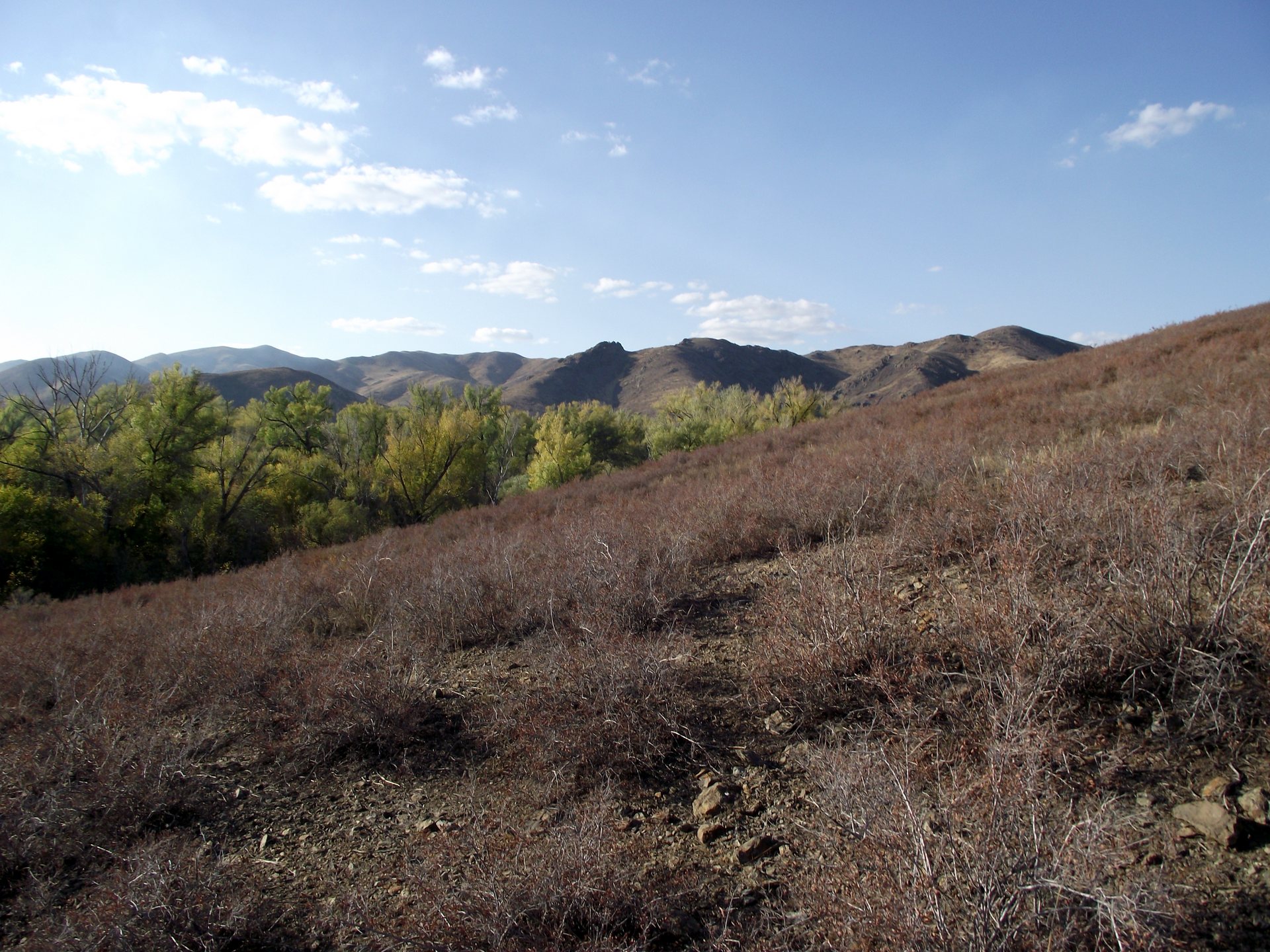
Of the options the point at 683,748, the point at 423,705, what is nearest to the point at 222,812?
the point at 423,705

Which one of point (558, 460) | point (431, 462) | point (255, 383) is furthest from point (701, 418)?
point (255, 383)

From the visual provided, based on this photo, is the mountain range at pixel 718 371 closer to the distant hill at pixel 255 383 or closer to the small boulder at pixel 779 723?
the distant hill at pixel 255 383

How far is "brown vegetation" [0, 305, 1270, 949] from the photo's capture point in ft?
6.57

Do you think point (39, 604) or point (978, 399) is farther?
point (39, 604)

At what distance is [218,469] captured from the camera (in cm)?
2456

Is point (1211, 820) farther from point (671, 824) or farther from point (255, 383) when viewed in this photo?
point (255, 383)

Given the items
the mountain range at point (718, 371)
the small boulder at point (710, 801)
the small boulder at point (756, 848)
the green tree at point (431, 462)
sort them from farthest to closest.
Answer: the mountain range at point (718, 371), the green tree at point (431, 462), the small boulder at point (710, 801), the small boulder at point (756, 848)

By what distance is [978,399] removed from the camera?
492 inches

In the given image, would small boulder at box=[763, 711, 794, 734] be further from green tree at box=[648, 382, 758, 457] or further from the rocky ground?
green tree at box=[648, 382, 758, 457]

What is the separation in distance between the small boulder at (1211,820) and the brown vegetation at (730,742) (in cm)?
5

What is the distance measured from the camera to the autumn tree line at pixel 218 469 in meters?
21.9

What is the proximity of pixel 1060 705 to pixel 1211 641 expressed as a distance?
2.35 feet

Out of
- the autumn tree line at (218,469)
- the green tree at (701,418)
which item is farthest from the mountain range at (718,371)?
the autumn tree line at (218,469)

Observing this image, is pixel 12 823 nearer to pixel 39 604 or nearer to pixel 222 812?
pixel 222 812
